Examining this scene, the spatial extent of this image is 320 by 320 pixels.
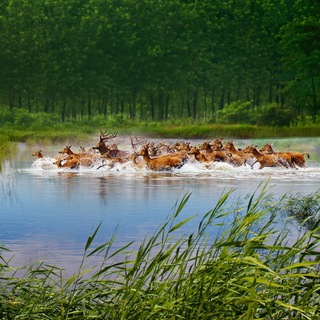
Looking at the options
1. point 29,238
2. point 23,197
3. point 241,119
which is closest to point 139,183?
point 23,197

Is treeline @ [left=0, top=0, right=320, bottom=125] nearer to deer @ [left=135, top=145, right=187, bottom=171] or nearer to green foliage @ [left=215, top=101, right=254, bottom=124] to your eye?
green foliage @ [left=215, top=101, right=254, bottom=124]

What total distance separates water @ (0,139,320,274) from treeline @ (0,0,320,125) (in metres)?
40.7

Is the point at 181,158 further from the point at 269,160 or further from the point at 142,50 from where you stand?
the point at 142,50

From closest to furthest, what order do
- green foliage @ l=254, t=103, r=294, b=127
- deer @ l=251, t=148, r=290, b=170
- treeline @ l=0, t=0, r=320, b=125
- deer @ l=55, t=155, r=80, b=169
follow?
deer @ l=251, t=148, r=290, b=170 → deer @ l=55, t=155, r=80, b=169 → green foliage @ l=254, t=103, r=294, b=127 → treeline @ l=0, t=0, r=320, b=125

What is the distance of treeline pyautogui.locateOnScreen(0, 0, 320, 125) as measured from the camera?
7725 cm

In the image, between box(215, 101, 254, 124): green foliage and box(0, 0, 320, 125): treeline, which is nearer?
box(215, 101, 254, 124): green foliage

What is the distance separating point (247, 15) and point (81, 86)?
49.5 feet

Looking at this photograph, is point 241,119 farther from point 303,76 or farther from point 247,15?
point 247,15

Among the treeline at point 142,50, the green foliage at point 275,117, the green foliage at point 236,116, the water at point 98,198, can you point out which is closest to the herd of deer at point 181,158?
the water at point 98,198

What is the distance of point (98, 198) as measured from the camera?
22422 mm

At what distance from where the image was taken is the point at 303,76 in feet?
212

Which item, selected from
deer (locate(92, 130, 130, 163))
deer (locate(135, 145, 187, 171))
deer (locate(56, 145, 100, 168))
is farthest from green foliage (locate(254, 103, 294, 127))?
deer (locate(135, 145, 187, 171))

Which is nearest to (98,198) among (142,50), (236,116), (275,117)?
(275,117)

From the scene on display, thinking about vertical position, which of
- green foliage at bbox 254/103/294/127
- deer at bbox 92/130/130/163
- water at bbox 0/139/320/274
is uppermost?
green foliage at bbox 254/103/294/127
